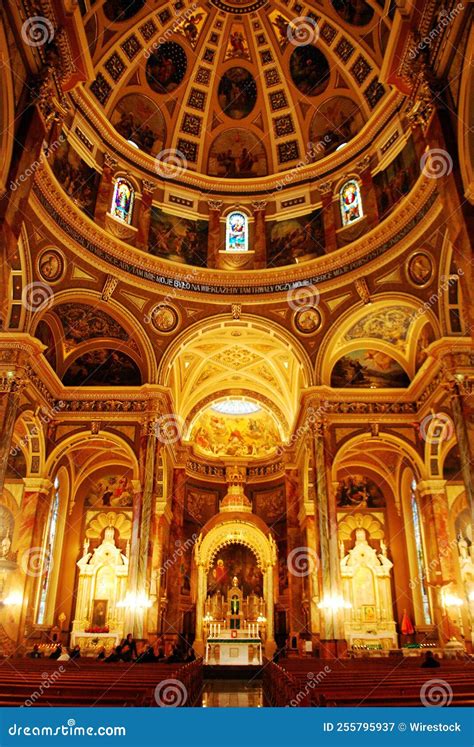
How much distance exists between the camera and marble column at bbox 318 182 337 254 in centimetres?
2336

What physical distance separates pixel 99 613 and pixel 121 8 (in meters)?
26.9

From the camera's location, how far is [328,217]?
2400 centimetres

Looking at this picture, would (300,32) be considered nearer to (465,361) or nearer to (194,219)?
(194,219)

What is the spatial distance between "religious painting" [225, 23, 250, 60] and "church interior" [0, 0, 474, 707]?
70mm

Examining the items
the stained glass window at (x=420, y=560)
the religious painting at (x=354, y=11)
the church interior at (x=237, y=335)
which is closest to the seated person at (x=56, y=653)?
the church interior at (x=237, y=335)

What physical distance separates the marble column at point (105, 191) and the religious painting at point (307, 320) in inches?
344

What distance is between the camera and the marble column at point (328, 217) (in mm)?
23359

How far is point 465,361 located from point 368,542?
44.3 ft

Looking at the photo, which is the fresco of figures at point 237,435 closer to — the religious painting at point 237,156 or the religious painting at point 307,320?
the religious painting at point 307,320

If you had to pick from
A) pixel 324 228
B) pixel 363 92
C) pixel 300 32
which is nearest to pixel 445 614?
pixel 324 228

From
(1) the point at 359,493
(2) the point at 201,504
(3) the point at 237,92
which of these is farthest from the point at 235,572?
(3) the point at 237,92

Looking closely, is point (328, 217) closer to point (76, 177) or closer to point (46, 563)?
point (76, 177)

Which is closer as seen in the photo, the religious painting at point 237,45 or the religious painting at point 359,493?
the religious painting at point 237,45

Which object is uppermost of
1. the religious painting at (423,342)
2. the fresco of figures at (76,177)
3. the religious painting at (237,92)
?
the religious painting at (237,92)
